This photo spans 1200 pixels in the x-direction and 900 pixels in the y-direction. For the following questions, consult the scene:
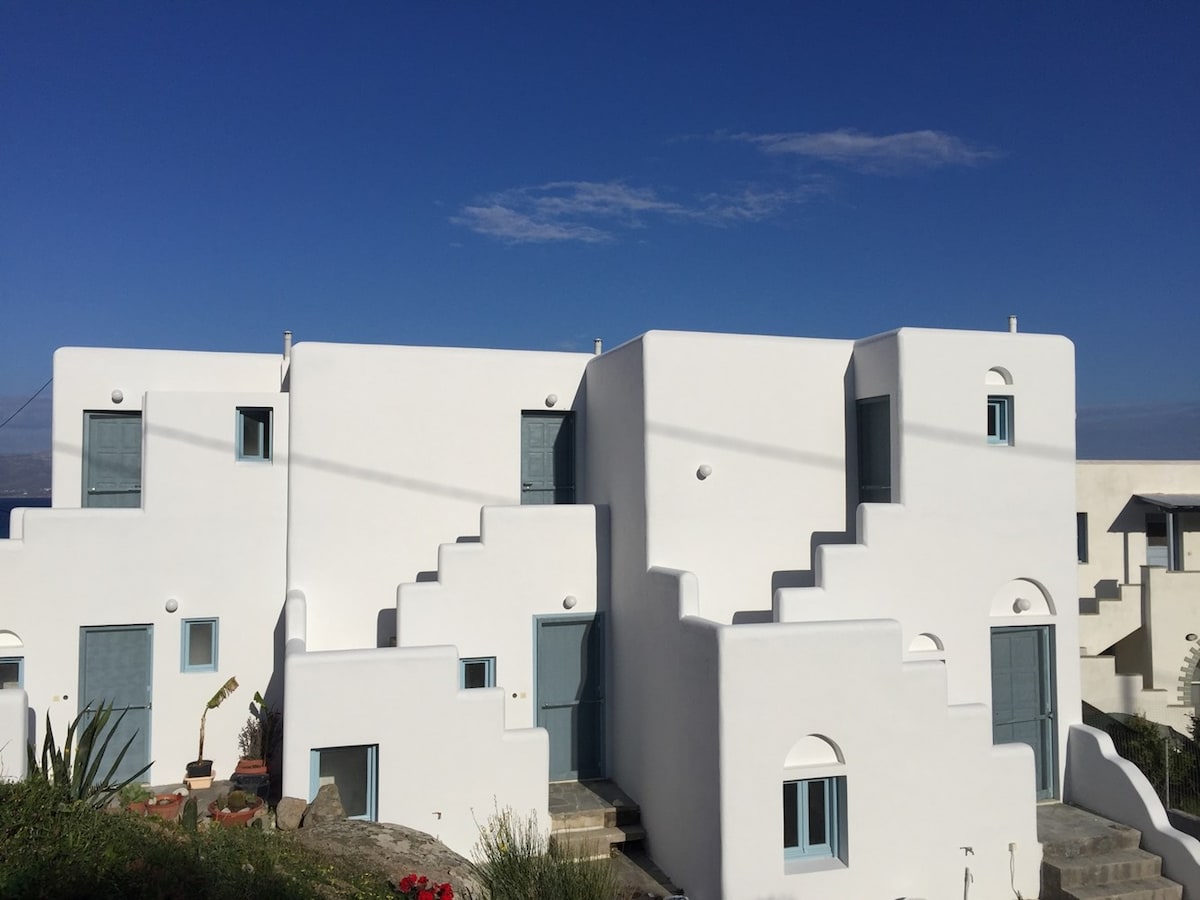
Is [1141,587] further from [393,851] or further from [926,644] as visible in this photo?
[393,851]

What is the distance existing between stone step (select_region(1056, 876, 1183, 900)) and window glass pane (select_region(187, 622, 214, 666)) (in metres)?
11.1

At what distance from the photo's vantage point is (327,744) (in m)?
10.2

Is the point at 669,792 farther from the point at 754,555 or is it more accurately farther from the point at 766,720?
the point at 754,555

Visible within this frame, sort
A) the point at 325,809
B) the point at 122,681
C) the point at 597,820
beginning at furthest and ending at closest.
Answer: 1. the point at 122,681
2. the point at 597,820
3. the point at 325,809

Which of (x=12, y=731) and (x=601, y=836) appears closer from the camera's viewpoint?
(x=12, y=731)

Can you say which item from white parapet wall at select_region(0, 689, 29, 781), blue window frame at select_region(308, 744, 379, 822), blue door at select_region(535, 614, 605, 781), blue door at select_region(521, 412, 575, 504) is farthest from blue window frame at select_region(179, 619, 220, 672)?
blue door at select_region(521, 412, 575, 504)

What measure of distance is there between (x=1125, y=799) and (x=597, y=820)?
6486 mm

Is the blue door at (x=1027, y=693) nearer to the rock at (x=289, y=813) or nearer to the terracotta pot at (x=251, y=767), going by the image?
the rock at (x=289, y=813)

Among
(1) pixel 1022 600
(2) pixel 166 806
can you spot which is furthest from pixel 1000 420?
(2) pixel 166 806

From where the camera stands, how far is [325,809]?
9.73m

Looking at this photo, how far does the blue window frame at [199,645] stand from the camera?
12617mm

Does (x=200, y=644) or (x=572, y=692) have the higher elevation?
(x=200, y=644)

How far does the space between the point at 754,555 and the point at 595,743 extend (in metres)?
3.53

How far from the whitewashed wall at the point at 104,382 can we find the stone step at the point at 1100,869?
43.8 ft
